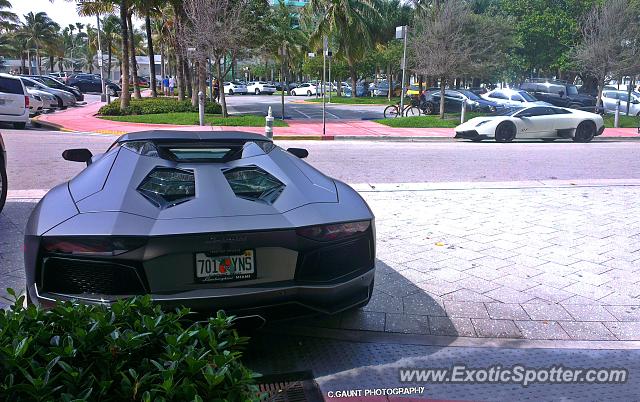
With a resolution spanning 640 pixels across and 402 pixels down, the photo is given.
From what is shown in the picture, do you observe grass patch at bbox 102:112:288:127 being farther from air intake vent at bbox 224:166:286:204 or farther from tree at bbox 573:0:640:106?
air intake vent at bbox 224:166:286:204

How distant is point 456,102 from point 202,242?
26.1 meters

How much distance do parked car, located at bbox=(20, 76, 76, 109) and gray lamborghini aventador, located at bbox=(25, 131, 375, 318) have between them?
27.2 metres

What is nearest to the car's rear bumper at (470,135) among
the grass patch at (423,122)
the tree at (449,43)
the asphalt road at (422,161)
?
the asphalt road at (422,161)

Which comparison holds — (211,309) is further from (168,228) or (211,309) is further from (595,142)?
(595,142)

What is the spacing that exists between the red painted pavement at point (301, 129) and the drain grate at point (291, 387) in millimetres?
15802

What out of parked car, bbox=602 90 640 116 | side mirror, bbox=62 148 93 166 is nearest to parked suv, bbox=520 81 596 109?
parked car, bbox=602 90 640 116

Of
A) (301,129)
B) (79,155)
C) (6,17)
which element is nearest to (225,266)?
(79,155)

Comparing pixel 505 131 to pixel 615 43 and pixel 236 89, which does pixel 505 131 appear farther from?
pixel 236 89

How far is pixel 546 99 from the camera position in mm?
28547

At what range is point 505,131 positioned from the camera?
17734 mm

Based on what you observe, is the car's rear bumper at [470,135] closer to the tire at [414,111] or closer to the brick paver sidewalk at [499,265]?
the tire at [414,111]

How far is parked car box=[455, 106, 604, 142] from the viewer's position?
17.8m

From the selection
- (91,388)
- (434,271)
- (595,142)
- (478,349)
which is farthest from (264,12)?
(91,388)

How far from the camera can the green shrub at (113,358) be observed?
1.63 meters
